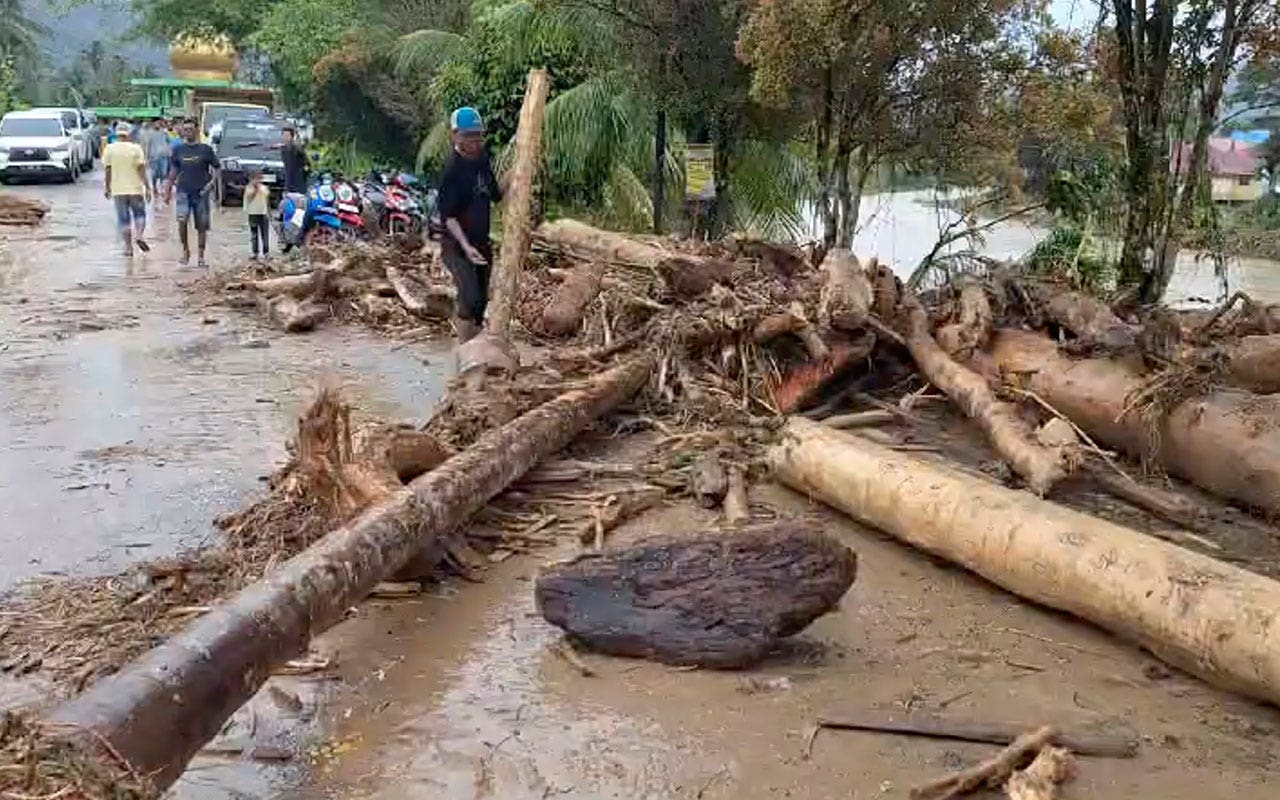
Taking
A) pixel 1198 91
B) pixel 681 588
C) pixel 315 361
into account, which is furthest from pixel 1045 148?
pixel 681 588

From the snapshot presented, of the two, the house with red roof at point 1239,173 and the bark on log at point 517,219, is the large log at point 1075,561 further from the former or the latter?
the house with red roof at point 1239,173

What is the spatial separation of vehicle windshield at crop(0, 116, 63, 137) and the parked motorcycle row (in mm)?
18151

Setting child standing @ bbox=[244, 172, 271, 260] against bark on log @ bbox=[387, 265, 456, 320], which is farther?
child standing @ bbox=[244, 172, 271, 260]

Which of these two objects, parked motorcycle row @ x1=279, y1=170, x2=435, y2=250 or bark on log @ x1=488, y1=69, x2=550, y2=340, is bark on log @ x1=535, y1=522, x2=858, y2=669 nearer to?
bark on log @ x1=488, y1=69, x2=550, y2=340

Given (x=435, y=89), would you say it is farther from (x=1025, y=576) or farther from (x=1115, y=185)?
(x=1025, y=576)

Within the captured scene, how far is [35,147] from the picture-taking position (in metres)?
32.2

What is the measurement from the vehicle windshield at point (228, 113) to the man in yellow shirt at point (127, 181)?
12044 mm

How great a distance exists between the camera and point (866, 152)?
14602mm

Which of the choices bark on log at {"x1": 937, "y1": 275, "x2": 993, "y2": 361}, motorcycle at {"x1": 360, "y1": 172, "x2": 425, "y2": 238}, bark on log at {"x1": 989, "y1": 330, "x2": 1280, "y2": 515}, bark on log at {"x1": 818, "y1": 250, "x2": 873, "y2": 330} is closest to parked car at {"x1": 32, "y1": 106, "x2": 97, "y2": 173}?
motorcycle at {"x1": 360, "y1": 172, "x2": 425, "y2": 238}

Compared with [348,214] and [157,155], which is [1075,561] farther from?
[157,155]

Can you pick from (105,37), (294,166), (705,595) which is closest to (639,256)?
(705,595)

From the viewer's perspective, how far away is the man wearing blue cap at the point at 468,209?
899cm

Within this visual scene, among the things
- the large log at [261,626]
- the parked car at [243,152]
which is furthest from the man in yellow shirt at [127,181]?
the large log at [261,626]

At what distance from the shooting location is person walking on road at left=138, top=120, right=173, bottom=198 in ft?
83.2
